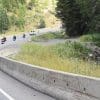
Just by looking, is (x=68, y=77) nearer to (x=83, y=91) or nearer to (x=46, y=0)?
(x=83, y=91)

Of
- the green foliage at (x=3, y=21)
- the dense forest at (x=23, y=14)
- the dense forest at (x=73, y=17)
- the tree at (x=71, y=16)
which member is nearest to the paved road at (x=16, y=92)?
the dense forest at (x=73, y=17)

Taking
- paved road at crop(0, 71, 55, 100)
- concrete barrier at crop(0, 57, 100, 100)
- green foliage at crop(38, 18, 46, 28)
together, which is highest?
concrete barrier at crop(0, 57, 100, 100)

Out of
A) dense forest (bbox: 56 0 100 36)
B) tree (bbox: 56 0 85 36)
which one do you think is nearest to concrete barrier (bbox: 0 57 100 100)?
dense forest (bbox: 56 0 100 36)

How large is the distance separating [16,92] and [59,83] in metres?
3.53

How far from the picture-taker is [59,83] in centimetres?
1381

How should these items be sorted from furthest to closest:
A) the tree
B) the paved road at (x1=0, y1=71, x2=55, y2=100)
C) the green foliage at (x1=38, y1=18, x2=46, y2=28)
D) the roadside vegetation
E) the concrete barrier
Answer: the green foliage at (x1=38, y1=18, x2=46, y2=28) → the roadside vegetation → the tree → the paved road at (x1=0, y1=71, x2=55, y2=100) → the concrete barrier

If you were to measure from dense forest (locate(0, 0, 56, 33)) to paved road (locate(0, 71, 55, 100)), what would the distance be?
292 feet

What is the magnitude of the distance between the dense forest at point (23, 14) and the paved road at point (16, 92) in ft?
292

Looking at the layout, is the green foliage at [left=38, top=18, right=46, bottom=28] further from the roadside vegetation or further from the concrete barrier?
the concrete barrier

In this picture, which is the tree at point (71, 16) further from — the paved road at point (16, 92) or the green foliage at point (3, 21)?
the green foliage at point (3, 21)

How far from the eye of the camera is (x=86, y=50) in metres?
37.3

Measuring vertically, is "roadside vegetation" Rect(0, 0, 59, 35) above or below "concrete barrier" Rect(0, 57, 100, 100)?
below

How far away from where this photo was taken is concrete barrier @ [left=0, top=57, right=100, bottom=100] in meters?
11.2

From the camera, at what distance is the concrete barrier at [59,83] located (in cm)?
1124
